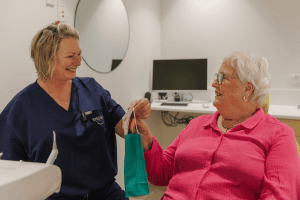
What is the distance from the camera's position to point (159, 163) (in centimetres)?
120

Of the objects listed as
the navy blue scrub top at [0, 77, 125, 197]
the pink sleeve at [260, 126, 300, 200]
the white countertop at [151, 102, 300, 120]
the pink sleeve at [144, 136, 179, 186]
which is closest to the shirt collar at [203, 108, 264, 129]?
the pink sleeve at [260, 126, 300, 200]

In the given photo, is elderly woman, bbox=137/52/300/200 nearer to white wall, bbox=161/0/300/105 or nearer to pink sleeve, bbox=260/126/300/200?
pink sleeve, bbox=260/126/300/200

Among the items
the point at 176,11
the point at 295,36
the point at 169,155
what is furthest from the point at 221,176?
the point at 176,11

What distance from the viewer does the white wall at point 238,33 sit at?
2.60 meters

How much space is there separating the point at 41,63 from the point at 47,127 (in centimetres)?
31

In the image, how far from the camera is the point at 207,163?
108 cm

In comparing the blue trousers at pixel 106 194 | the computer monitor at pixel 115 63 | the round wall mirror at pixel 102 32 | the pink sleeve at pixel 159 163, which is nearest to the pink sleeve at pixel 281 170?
the pink sleeve at pixel 159 163

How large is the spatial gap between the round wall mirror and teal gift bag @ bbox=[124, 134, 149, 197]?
1171 millimetres

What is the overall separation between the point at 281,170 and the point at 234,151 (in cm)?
19

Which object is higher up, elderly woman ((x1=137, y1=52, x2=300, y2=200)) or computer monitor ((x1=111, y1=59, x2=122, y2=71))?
computer monitor ((x1=111, y1=59, x2=122, y2=71))

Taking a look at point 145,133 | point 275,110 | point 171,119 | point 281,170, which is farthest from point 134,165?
point 171,119

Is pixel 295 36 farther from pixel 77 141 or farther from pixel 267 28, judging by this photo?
pixel 77 141

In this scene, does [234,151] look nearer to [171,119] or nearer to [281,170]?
[281,170]

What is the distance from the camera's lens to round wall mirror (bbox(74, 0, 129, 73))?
6.16 feet
